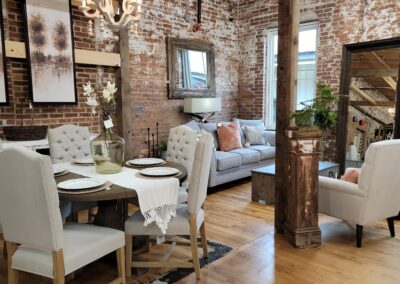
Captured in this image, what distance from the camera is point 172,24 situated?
220 inches

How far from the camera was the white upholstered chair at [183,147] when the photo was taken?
3182 mm

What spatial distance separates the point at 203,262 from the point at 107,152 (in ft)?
3.87

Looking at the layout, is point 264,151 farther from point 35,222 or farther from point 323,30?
point 35,222

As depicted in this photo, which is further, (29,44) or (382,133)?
(382,133)

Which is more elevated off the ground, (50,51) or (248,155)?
(50,51)

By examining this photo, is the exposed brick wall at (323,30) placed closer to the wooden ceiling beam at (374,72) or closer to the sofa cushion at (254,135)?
the wooden ceiling beam at (374,72)

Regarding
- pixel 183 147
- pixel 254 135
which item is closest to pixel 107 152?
pixel 183 147

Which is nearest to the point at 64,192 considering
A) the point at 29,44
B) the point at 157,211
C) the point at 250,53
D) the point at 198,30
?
the point at 157,211

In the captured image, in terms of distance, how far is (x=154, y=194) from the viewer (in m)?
2.21

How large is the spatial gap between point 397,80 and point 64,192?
15.7ft

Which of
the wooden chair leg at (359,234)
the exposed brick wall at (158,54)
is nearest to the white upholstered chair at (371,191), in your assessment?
the wooden chair leg at (359,234)

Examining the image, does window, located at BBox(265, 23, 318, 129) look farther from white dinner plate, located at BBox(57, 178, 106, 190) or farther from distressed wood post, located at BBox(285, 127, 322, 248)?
white dinner plate, located at BBox(57, 178, 106, 190)

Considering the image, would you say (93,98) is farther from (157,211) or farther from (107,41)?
(107,41)

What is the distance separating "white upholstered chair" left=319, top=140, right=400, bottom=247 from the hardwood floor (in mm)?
247
